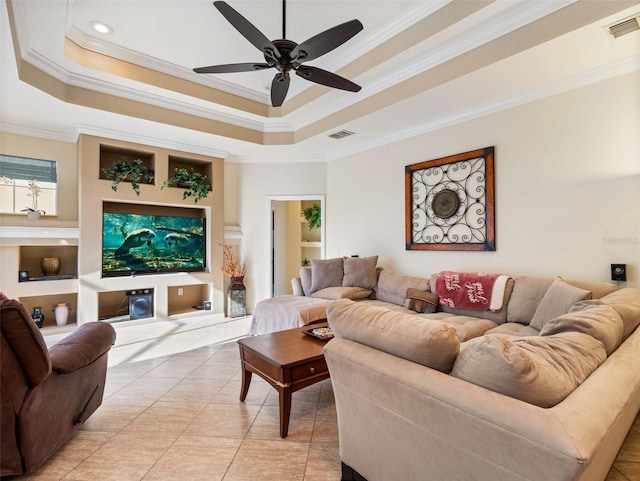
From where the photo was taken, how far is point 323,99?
4.18m

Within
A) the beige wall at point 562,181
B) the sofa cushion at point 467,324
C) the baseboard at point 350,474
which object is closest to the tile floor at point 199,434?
the baseboard at point 350,474

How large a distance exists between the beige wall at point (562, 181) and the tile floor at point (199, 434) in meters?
1.46

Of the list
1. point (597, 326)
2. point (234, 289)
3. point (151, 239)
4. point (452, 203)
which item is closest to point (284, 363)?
point (597, 326)

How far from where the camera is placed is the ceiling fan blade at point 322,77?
257 centimetres

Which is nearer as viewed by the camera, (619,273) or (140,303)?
(619,273)

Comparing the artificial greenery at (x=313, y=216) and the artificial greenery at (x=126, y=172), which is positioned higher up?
the artificial greenery at (x=126, y=172)

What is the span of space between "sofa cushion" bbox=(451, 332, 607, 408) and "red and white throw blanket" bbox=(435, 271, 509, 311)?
1891mm

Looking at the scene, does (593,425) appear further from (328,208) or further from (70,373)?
(328,208)

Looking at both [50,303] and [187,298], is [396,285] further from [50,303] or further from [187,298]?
[50,303]

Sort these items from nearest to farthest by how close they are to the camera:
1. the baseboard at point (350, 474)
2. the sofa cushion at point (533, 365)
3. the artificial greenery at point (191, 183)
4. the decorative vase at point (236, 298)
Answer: the sofa cushion at point (533, 365) < the baseboard at point (350, 474) < the artificial greenery at point (191, 183) < the decorative vase at point (236, 298)

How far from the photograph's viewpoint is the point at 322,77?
2.69 meters

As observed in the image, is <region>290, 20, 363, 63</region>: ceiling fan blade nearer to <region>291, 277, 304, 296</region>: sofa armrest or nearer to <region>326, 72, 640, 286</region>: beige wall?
<region>326, 72, 640, 286</region>: beige wall

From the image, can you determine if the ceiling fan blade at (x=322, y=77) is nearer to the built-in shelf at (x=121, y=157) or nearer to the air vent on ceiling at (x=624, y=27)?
the air vent on ceiling at (x=624, y=27)

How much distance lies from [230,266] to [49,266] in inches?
97.4
